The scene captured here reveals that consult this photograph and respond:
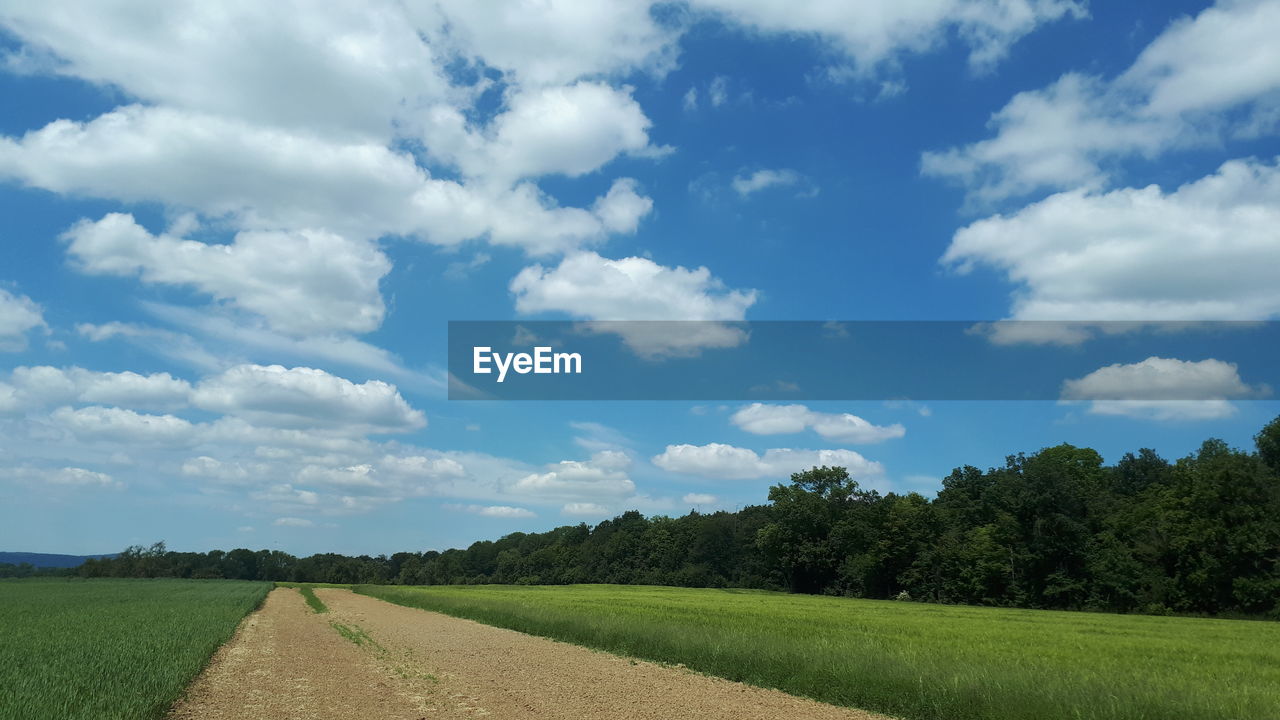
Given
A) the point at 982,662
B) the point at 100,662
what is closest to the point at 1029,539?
the point at 982,662

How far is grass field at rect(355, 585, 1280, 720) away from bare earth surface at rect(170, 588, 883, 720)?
85 centimetres

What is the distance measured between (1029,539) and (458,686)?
56.4 meters

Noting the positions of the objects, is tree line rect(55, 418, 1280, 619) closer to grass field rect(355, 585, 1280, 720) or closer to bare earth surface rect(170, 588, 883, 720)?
grass field rect(355, 585, 1280, 720)

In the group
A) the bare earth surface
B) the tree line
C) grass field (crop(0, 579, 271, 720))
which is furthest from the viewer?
the tree line

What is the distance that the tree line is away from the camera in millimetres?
46438

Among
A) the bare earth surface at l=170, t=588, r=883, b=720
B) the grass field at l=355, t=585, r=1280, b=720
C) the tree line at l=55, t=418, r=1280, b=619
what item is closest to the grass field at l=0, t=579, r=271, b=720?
the bare earth surface at l=170, t=588, r=883, b=720

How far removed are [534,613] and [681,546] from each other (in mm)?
90196

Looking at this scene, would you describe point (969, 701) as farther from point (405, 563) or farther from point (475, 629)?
point (405, 563)

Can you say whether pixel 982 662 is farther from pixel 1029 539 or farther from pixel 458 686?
pixel 1029 539

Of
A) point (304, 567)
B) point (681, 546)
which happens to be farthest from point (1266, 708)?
point (304, 567)

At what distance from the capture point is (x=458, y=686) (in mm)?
16047

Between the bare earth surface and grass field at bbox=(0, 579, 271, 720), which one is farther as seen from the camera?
the bare earth surface

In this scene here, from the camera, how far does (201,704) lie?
14.1 metres

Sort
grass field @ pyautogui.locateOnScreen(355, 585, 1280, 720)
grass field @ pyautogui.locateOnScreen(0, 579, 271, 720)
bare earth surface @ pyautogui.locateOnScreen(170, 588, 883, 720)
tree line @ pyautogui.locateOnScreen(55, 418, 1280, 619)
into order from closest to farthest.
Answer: grass field @ pyautogui.locateOnScreen(355, 585, 1280, 720)
grass field @ pyautogui.locateOnScreen(0, 579, 271, 720)
bare earth surface @ pyautogui.locateOnScreen(170, 588, 883, 720)
tree line @ pyautogui.locateOnScreen(55, 418, 1280, 619)
